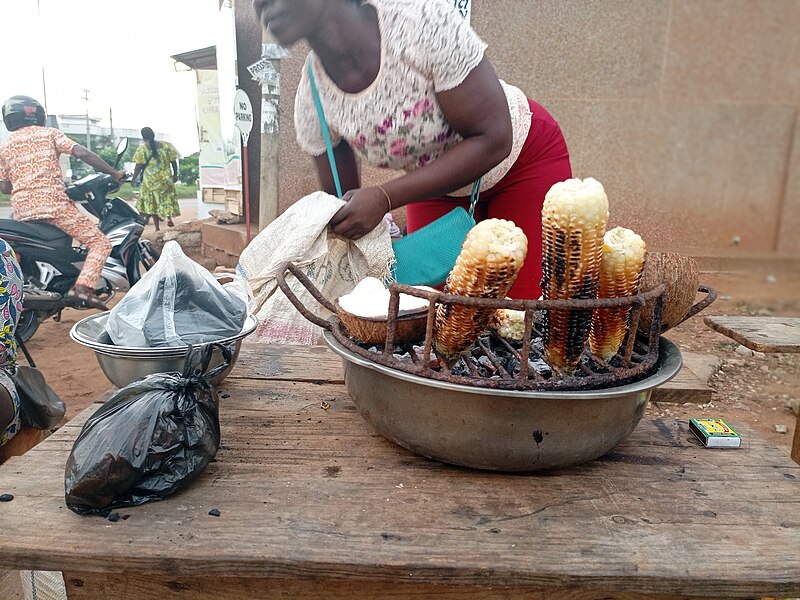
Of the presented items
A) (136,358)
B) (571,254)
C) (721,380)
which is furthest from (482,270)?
(721,380)

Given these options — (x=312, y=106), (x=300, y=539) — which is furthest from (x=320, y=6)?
(x=300, y=539)

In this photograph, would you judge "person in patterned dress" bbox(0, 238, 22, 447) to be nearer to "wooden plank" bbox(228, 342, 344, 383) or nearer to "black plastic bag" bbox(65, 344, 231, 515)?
"wooden plank" bbox(228, 342, 344, 383)

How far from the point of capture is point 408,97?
1.69 metres

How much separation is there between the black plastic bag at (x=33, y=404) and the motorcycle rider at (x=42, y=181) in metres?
3.38

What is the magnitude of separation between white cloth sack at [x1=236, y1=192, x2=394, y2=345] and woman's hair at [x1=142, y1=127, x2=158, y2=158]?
5703 millimetres

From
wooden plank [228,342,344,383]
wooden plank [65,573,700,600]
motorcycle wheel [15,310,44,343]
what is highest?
wooden plank [228,342,344,383]

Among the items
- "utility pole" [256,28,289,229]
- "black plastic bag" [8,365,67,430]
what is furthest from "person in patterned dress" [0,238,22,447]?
"utility pole" [256,28,289,229]

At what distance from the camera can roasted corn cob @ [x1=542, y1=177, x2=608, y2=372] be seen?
3.33ft

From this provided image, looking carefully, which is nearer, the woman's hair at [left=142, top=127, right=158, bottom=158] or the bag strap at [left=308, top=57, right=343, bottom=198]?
the bag strap at [left=308, top=57, right=343, bottom=198]

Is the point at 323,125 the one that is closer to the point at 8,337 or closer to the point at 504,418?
the point at 504,418

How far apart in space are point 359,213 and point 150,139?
5.97m

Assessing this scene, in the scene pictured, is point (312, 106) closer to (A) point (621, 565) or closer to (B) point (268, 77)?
(A) point (621, 565)

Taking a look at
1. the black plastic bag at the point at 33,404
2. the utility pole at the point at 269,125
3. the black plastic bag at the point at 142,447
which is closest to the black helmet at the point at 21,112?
the utility pole at the point at 269,125

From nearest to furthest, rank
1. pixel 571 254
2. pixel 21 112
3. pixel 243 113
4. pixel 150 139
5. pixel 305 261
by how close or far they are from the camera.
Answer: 1. pixel 571 254
2. pixel 305 261
3. pixel 21 112
4. pixel 150 139
5. pixel 243 113
